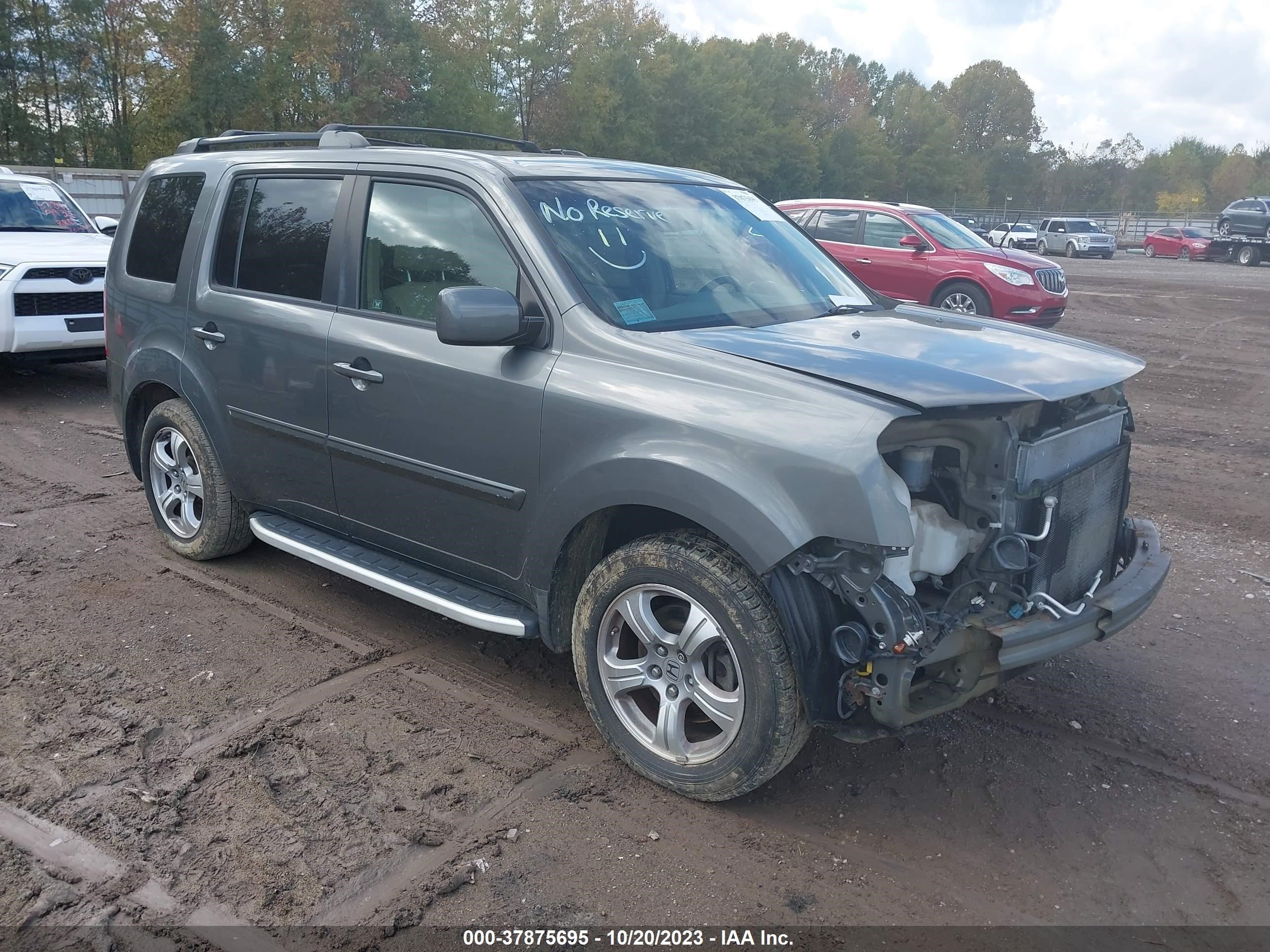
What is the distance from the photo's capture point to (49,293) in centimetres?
902

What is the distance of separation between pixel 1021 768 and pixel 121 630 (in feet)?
12.2

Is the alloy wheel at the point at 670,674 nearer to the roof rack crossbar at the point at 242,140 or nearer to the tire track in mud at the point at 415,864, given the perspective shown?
the tire track in mud at the point at 415,864

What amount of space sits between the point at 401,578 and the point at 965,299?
429 inches

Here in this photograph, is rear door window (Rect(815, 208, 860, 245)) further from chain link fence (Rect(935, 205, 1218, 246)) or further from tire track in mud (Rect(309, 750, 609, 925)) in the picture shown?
chain link fence (Rect(935, 205, 1218, 246))

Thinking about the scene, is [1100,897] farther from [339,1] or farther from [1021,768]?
[339,1]

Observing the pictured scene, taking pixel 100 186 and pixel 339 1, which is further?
pixel 339 1

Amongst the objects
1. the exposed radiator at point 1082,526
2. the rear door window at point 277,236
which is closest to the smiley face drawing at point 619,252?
the rear door window at point 277,236

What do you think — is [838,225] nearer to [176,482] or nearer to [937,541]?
[176,482]

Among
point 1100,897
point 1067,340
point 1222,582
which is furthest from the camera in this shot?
point 1222,582

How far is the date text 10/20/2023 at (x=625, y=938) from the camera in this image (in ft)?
9.04

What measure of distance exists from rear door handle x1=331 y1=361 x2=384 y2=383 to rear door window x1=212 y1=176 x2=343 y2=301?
372 millimetres

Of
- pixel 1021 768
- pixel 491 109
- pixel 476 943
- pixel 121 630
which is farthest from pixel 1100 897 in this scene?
pixel 491 109

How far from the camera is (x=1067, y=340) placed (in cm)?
403

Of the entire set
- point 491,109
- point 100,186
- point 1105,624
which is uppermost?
point 491,109
